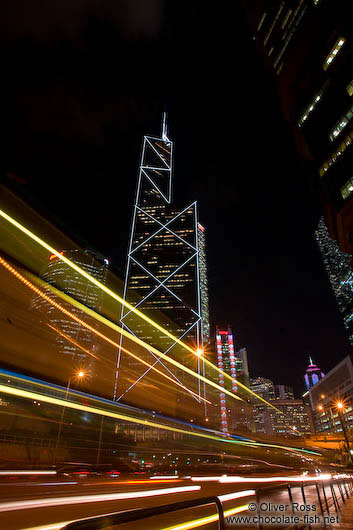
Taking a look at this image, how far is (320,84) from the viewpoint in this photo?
120 feet

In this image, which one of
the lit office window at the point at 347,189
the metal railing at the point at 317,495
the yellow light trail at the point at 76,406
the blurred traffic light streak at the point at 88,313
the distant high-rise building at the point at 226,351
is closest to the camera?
the metal railing at the point at 317,495

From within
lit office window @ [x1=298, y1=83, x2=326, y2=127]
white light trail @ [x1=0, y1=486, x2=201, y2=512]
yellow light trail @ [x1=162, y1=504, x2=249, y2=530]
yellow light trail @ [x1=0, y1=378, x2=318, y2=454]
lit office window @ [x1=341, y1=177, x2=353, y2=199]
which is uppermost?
lit office window @ [x1=298, y1=83, x2=326, y2=127]

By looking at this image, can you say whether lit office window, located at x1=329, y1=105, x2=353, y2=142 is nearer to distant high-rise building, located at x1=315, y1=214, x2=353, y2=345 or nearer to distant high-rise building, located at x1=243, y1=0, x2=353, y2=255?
distant high-rise building, located at x1=243, y1=0, x2=353, y2=255

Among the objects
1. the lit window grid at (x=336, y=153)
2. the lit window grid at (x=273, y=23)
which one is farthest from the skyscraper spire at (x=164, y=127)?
the lit window grid at (x=273, y=23)

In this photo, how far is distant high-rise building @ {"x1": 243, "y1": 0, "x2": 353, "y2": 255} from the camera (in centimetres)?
3150

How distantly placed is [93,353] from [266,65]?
188ft

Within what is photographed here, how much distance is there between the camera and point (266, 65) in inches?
1917

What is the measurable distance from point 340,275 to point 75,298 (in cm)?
15423

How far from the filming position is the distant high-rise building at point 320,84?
1240 inches

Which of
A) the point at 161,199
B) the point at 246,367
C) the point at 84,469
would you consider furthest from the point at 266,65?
the point at 246,367

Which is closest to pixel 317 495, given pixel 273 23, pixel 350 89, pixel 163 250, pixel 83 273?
pixel 83 273

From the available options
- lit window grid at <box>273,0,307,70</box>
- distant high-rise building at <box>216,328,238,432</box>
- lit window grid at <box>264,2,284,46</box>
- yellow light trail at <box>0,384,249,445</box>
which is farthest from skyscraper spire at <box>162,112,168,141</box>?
distant high-rise building at <box>216,328,238,432</box>

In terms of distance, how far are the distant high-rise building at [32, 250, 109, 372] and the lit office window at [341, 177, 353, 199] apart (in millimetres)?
31497

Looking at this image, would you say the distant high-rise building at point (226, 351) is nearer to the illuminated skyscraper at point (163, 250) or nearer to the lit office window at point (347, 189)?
the lit office window at point (347, 189)
